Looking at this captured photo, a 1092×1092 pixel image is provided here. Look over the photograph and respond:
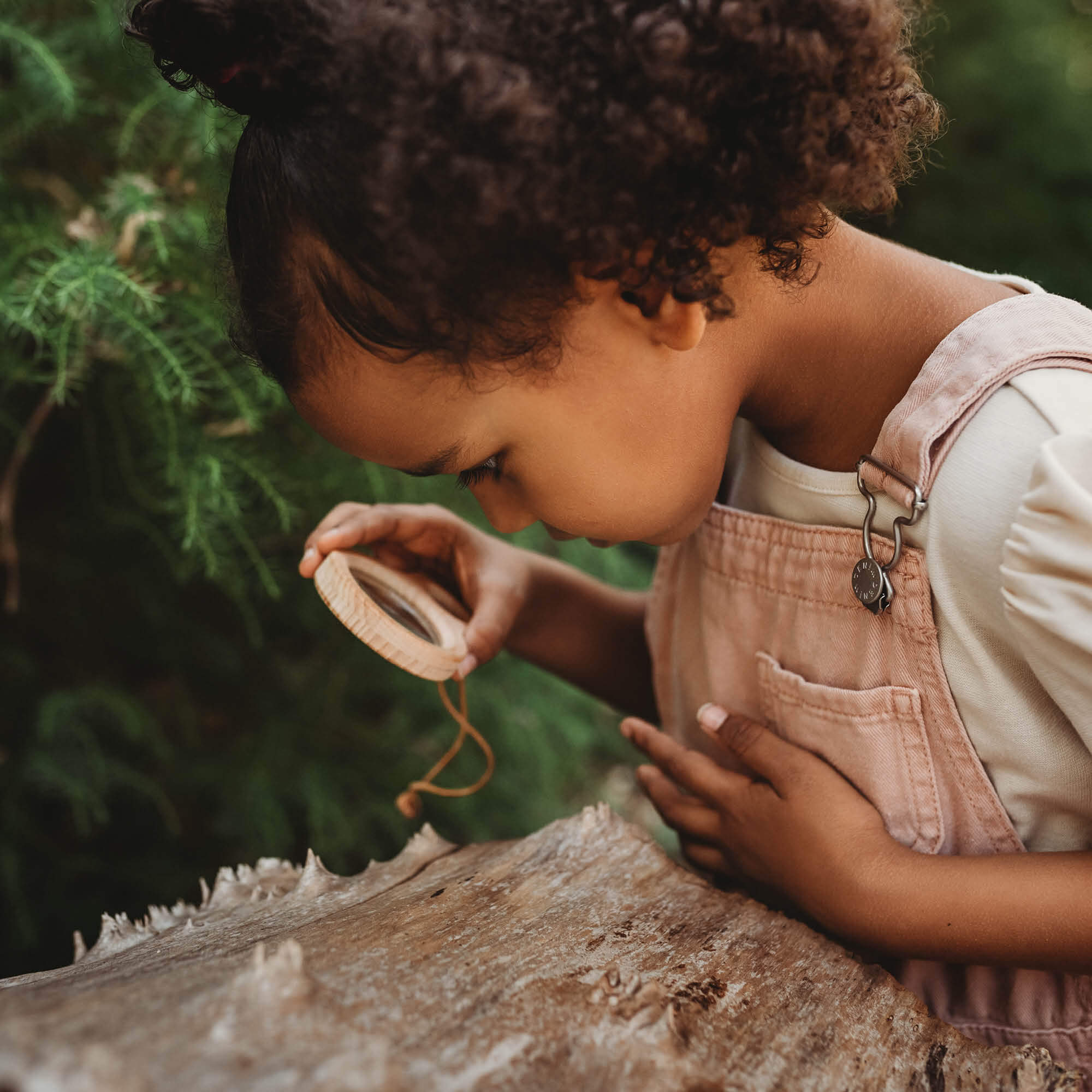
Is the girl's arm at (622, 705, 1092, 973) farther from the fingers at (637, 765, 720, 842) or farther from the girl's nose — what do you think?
the girl's nose

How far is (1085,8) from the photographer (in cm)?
282

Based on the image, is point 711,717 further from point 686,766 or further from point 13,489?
point 13,489

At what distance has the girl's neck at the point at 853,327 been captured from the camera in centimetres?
90

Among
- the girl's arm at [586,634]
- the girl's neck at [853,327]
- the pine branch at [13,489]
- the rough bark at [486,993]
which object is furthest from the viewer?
the girl's arm at [586,634]

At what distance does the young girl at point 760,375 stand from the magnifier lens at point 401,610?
202mm

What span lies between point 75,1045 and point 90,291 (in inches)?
29.3

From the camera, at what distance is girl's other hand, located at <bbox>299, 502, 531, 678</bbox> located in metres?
1.16

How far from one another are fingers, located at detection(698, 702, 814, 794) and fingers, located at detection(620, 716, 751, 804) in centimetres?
2

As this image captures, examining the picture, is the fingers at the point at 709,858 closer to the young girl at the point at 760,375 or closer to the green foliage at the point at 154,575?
the young girl at the point at 760,375

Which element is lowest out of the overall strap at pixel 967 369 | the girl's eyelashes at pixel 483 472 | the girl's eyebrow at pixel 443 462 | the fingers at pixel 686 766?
the fingers at pixel 686 766

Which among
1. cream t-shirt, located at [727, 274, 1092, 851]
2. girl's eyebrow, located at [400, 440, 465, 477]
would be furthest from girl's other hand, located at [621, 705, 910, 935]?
girl's eyebrow, located at [400, 440, 465, 477]

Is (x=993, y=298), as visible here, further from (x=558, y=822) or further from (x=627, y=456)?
(x=558, y=822)

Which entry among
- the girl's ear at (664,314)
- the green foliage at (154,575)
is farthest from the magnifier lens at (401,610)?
the girl's ear at (664,314)

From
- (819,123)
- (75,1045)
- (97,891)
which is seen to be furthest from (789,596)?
(97,891)
